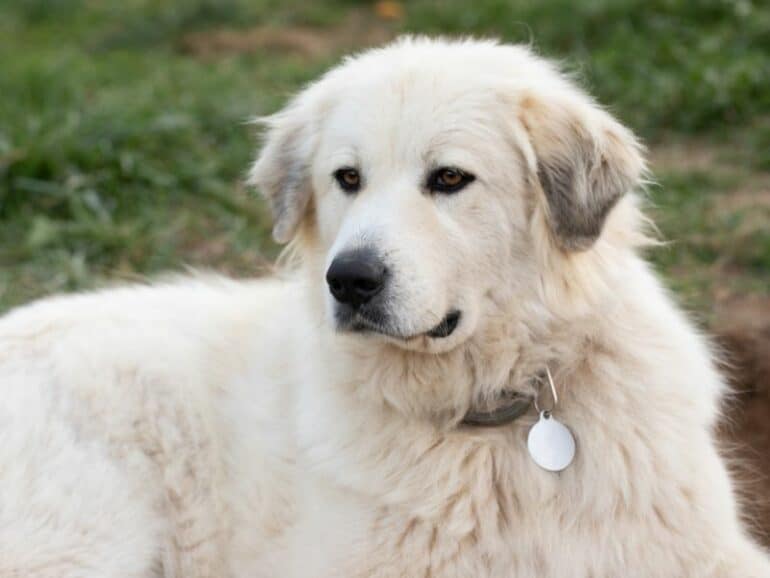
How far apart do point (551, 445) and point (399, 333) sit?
0.62 metres

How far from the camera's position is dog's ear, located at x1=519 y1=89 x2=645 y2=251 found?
11.7ft

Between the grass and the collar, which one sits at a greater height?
the collar

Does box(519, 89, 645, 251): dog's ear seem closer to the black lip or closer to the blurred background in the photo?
the black lip

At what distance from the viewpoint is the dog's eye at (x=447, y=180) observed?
357 centimetres

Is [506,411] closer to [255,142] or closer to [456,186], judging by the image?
[456,186]

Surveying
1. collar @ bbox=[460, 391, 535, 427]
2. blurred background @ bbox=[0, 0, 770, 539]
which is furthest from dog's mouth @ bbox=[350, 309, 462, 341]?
blurred background @ bbox=[0, 0, 770, 539]

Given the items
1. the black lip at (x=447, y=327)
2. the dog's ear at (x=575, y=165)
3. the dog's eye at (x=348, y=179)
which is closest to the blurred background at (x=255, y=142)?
the dog's ear at (x=575, y=165)

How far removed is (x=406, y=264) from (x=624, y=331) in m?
0.81

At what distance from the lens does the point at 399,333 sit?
11.3ft

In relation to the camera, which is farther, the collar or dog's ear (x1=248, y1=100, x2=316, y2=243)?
dog's ear (x1=248, y1=100, x2=316, y2=243)

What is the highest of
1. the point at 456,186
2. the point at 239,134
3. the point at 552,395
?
the point at 456,186

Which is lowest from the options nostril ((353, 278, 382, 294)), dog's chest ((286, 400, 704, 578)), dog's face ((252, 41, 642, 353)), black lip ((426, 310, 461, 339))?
dog's chest ((286, 400, 704, 578))

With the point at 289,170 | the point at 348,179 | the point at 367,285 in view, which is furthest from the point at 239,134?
the point at 367,285

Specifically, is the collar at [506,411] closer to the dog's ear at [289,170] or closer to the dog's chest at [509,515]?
the dog's chest at [509,515]
